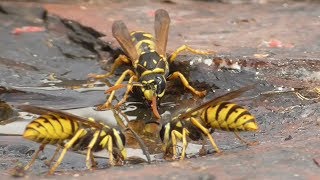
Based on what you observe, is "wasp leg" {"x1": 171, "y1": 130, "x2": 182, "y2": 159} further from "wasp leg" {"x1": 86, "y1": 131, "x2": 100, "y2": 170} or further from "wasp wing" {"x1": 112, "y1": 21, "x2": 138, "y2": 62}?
"wasp wing" {"x1": 112, "y1": 21, "x2": 138, "y2": 62}

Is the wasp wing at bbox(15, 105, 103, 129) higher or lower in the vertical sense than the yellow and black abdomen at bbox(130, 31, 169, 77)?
higher

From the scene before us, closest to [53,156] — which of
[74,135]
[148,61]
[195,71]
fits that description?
[74,135]

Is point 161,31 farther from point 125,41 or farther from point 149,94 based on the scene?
point 149,94

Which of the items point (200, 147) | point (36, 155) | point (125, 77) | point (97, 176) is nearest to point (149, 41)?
point (125, 77)

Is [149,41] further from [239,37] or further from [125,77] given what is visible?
[239,37]

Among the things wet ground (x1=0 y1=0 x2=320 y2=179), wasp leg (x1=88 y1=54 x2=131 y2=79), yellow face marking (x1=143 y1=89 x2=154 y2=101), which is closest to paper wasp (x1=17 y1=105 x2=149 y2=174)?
wet ground (x1=0 y1=0 x2=320 y2=179)
